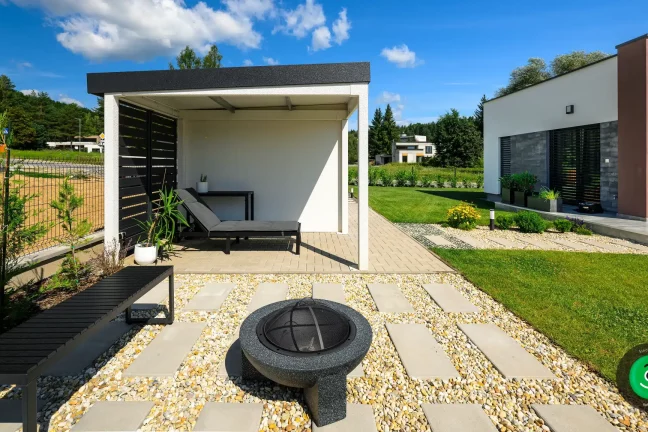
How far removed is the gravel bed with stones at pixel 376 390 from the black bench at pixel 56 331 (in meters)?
0.51

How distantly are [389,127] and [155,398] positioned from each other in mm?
60881

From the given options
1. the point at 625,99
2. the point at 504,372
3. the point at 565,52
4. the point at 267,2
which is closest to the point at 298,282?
the point at 504,372

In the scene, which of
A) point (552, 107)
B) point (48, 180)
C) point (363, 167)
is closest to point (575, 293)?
point (363, 167)

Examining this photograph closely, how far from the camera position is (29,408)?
187 centimetres

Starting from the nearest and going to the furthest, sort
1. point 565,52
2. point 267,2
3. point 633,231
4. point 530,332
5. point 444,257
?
point 530,332 → point 444,257 → point 633,231 → point 267,2 → point 565,52

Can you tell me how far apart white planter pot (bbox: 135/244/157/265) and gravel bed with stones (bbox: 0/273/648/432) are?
271cm

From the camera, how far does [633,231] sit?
8570 mm

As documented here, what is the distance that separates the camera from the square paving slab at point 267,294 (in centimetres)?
452

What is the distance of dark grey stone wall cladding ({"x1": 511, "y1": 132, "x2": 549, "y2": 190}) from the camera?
47.4 feet

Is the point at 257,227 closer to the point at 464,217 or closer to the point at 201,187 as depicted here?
the point at 201,187

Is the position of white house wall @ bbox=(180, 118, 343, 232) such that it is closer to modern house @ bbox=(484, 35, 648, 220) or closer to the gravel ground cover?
the gravel ground cover

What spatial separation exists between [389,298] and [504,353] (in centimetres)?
164

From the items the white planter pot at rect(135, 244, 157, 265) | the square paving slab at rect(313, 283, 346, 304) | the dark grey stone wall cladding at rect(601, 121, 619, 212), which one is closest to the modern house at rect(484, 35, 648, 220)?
the dark grey stone wall cladding at rect(601, 121, 619, 212)

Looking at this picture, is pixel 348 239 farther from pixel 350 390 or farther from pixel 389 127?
pixel 389 127
